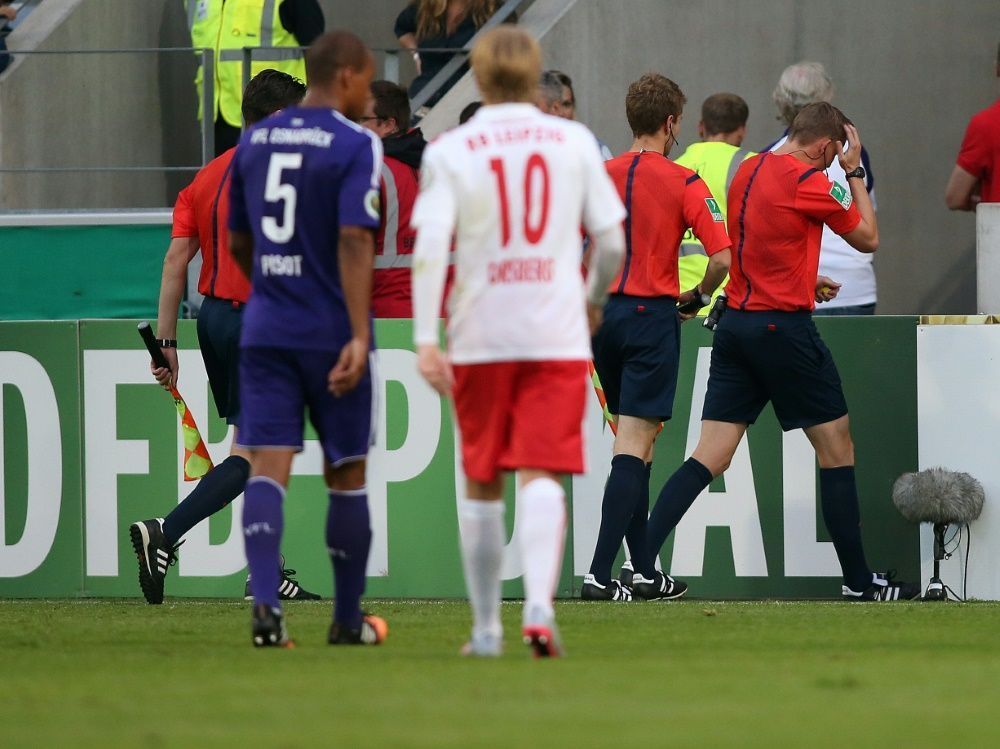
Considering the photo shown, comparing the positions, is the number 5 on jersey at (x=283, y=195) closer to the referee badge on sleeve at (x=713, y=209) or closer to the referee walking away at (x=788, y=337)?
the referee badge on sleeve at (x=713, y=209)

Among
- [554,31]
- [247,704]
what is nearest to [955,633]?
[247,704]

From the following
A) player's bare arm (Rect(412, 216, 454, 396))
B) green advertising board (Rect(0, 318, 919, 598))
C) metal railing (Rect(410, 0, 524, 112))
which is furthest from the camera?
metal railing (Rect(410, 0, 524, 112))

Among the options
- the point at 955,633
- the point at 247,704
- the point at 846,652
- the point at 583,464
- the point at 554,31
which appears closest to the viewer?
the point at 247,704

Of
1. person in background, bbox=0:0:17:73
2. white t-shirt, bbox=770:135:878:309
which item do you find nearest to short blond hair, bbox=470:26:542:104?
white t-shirt, bbox=770:135:878:309

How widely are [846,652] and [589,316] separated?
1300 millimetres

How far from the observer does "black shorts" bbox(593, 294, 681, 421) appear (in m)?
8.83

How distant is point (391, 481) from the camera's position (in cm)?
966

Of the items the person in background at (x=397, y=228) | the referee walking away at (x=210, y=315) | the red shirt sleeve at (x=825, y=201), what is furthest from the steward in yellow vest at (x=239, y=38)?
the red shirt sleeve at (x=825, y=201)

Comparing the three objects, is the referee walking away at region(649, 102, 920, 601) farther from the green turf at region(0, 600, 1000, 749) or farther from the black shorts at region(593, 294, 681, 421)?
the green turf at region(0, 600, 1000, 749)

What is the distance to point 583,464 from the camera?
5.78m

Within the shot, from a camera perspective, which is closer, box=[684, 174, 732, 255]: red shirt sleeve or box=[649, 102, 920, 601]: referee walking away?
box=[684, 174, 732, 255]: red shirt sleeve

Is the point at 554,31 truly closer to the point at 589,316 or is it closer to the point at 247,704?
the point at 589,316

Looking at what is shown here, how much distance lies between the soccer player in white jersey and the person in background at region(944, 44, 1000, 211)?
19.5 feet

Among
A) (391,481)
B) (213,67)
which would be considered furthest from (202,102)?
(391,481)
